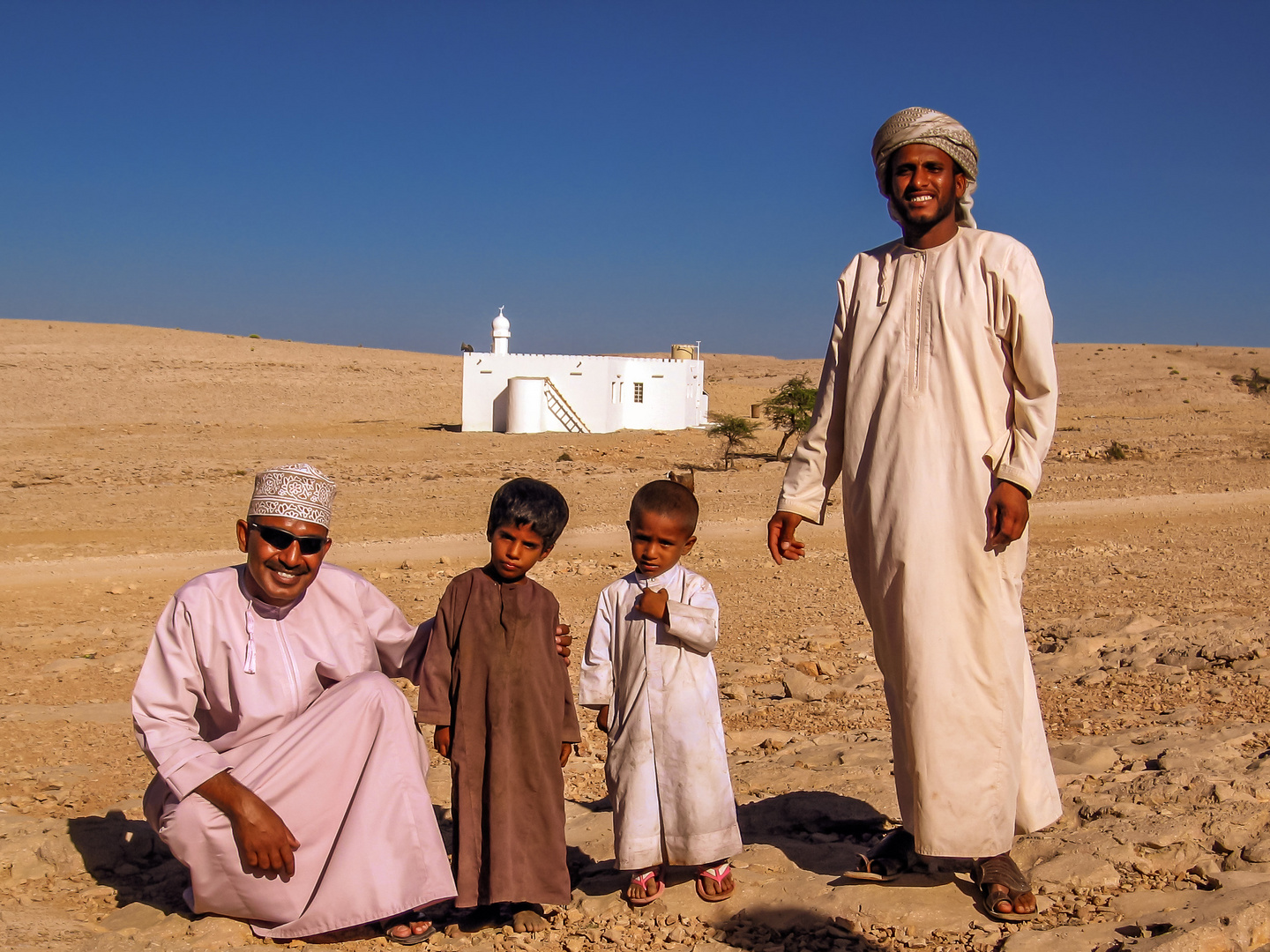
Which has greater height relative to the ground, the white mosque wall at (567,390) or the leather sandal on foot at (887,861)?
the white mosque wall at (567,390)

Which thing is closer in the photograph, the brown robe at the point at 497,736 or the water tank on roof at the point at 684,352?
the brown robe at the point at 497,736

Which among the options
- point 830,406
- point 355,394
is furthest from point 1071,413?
point 830,406

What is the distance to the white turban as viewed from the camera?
299 centimetres

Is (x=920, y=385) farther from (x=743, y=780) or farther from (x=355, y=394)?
(x=355, y=394)

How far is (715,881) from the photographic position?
326 cm


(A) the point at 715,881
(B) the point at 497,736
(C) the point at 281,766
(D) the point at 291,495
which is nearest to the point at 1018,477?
(A) the point at 715,881

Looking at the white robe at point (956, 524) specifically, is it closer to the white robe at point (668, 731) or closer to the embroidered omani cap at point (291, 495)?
the white robe at point (668, 731)

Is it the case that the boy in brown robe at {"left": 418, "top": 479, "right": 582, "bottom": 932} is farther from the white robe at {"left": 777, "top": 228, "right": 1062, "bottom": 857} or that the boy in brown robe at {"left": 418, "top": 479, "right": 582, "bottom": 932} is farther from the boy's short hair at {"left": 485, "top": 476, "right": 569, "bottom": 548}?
the white robe at {"left": 777, "top": 228, "right": 1062, "bottom": 857}

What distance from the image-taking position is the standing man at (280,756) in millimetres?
3070

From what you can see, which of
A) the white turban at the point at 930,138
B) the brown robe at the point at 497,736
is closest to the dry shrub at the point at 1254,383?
the white turban at the point at 930,138

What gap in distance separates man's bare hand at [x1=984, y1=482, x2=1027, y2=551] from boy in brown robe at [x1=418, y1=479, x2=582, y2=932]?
119 centimetres

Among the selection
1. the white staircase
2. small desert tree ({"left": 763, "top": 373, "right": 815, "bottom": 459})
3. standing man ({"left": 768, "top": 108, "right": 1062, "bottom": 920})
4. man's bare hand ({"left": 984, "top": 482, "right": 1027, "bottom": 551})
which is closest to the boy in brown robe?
standing man ({"left": 768, "top": 108, "right": 1062, "bottom": 920})

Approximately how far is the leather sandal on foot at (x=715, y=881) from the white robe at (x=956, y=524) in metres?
0.59

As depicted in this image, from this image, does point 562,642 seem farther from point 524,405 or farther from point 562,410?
point 562,410
